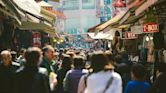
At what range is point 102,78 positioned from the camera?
7.23m

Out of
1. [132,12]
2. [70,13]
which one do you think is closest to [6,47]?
[132,12]

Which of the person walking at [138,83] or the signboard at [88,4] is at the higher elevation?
the signboard at [88,4]

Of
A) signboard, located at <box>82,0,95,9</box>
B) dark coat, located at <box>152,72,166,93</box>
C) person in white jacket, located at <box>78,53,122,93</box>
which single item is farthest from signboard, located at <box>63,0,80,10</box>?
person in white jacket, located at <box>78,53,122,93</box>

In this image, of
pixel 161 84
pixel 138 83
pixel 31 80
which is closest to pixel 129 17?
pixel 161 84

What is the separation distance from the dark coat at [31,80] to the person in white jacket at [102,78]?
72cm

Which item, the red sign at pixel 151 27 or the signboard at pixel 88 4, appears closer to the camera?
the red sign at pixel 151 27

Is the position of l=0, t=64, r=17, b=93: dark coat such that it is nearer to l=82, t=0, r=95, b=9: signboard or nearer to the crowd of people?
the crowd of people

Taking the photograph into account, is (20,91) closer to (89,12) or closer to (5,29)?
(5,29)

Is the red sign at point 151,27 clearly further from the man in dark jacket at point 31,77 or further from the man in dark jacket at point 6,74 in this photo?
the man in dark jacket at point 31,77

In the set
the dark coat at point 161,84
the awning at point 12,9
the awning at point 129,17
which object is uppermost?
the awning at point 12,9

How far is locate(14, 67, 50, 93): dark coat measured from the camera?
7699 mm

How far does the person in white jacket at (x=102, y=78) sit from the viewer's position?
23.5 ft

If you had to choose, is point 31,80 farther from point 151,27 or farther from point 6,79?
point 151,27

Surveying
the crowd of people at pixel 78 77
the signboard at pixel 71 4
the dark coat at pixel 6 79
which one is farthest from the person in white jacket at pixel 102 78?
the signboard at pixel 71 4
